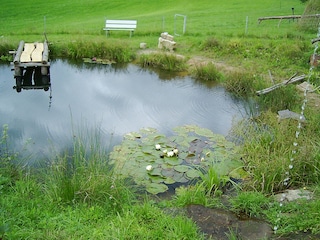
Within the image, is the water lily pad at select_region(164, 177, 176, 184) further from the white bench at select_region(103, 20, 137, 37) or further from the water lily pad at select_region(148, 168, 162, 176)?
the white bench at select_region(103, 20, 137, 37)

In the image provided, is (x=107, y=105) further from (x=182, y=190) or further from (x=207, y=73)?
(x=182, y=190)

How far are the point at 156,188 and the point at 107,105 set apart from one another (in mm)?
3567

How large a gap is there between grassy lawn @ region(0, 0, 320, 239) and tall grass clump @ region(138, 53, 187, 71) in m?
0.56

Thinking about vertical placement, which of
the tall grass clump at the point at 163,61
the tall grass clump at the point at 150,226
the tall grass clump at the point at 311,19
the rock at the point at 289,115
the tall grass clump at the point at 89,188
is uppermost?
the tall grass clump at the point at 311,19

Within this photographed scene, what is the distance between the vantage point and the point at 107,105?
345 inches

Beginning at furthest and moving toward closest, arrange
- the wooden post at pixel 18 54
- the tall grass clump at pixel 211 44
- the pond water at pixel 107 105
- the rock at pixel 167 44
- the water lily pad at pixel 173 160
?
the rock at pixel 167 44, the tall grass clump at pixel 211 44, the wooden post at pixel 18 54, the pond water at pixel 107 105, the water lily pad at pixel 173 160

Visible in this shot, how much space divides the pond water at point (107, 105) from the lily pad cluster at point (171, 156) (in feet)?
1.08

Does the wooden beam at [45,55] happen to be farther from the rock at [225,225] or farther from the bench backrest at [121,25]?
the rock at [225,225]

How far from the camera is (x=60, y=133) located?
725cm

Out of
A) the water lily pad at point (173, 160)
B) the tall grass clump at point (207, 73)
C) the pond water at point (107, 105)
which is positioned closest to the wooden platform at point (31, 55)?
the pond water at point (107, 105)

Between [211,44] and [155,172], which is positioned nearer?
[155,172]

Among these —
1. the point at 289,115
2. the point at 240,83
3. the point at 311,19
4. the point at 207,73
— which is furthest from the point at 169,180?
the point at 311,19

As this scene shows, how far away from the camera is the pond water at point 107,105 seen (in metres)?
7.45

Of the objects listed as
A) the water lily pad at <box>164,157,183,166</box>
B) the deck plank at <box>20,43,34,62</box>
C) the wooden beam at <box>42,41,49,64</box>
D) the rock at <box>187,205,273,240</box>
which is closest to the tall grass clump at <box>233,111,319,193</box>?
the rock at <box>187,205,273,240</box>
